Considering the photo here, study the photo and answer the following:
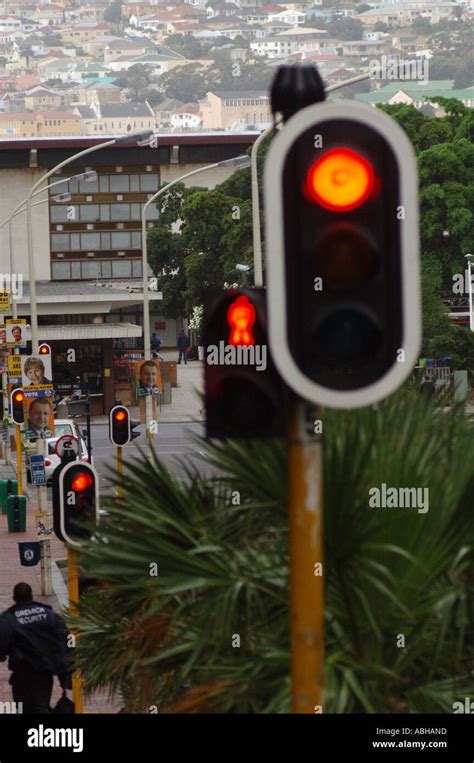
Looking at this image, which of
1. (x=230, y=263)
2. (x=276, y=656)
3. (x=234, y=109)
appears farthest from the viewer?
(x=234, y=109)

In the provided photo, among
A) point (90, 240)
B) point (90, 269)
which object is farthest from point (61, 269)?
point (90, 240)

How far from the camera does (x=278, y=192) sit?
4.11 metres

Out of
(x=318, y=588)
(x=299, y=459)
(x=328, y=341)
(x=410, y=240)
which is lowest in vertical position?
(x=318, y=588)

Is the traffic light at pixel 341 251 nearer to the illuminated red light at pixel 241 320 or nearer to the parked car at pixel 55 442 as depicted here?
the illuminated red light at pixel 241 320

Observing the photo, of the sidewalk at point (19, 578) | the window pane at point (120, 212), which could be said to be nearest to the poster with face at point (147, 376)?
the sidewalk at point (19, 578)

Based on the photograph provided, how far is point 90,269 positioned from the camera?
74938 millimetres

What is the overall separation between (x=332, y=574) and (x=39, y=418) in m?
21.7

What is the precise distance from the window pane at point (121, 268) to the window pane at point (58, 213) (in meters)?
3.17

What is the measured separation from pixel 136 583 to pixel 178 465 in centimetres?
89

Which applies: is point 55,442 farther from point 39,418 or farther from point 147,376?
point 39,418

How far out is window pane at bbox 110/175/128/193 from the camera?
69.8 m

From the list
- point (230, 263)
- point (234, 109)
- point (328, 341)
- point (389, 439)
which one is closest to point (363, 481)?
point (389, 439)

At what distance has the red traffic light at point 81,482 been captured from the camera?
11.4 meters
